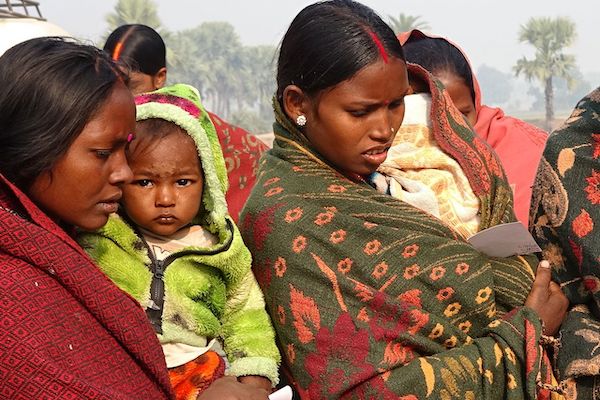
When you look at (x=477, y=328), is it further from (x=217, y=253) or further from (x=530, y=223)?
(x=217, y=253)

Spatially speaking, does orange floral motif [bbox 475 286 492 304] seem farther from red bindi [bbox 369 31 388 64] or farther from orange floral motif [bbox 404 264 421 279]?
red bindi [bbox 369 31 388 64]

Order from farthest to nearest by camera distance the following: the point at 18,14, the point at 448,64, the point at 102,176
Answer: the point at 18,14
the point at 448,64
the point at 102,176

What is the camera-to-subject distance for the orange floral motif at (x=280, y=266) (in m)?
2.56

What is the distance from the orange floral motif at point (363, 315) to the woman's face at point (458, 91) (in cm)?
153

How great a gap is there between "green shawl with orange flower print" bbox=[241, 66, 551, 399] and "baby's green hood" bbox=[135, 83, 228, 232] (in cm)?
13

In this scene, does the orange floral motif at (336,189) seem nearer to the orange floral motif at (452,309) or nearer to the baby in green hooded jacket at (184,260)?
the baby in green hooded jacket at (184,260)

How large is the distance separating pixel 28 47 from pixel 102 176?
398 mm

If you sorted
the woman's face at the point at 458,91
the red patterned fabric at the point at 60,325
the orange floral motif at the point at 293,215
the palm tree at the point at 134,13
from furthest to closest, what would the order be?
the palm tree at the point at 134,13 → the woman's face at the point at 458,91 → the orange floral motif at the point at 293,215 → the red patterned fabric at the point at 60,325

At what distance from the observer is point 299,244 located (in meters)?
2.53

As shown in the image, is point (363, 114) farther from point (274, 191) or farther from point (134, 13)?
point (134, 13)

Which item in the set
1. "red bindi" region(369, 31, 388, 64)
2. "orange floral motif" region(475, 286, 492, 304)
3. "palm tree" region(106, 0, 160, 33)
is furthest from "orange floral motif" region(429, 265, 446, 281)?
"palm tree" region(106, 0, 160, 33)

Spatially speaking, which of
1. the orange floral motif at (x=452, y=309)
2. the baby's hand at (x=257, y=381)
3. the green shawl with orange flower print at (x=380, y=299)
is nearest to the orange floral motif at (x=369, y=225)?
the green shawl with orange flower print at (x=380, y=299)

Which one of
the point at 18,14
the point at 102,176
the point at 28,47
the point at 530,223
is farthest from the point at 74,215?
the point at 18,14

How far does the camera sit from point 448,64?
12.3ft
